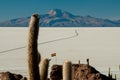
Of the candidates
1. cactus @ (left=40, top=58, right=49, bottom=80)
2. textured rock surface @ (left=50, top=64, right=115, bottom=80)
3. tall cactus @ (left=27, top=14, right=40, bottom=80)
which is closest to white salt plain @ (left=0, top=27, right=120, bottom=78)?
textured rock surface @ (left=50, top=64, right=115, bottom=80)

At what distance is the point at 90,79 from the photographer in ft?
21.5

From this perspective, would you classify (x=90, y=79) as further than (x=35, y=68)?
Yes

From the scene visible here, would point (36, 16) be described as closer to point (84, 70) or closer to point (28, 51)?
point (28, 51)

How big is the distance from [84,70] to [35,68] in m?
2.90

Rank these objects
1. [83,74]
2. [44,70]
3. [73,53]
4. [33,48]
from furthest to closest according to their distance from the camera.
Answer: [73,53] < [83,74] < [44,70] < [33,48]

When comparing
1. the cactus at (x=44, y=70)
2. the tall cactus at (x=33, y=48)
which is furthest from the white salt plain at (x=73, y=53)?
the tall cactus at (x=33, y=48)

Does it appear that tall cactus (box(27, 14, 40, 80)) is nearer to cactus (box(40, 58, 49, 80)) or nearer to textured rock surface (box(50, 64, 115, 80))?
cactus (box(40, 58, 49, 80))

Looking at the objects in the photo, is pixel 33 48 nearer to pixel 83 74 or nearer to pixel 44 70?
pixel 44 70

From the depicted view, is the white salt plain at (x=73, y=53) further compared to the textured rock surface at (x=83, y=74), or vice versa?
the white salt plain at (x=73, y=53)

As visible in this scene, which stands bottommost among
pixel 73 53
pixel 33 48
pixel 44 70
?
pixel 44 70

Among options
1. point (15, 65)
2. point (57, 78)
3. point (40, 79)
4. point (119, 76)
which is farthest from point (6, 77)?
point (15, 65)

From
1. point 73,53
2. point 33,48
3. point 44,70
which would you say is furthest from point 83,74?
→ point 73,53

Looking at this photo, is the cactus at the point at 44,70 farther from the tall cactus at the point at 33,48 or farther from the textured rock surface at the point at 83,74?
the textured rock surface at the point at 83,74

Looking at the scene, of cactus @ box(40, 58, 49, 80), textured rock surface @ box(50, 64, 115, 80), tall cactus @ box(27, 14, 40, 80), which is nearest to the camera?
tall cactus @ box(27, 14, 40, 80)
